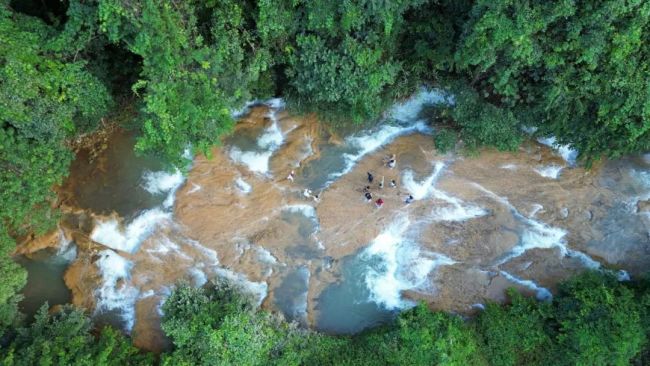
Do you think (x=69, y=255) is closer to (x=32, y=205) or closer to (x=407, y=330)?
(x=32, y=205)

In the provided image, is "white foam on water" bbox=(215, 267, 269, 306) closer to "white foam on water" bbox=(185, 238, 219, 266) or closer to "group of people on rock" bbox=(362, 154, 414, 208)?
"white foam on water" bbox=(185, 238, 219, 266)

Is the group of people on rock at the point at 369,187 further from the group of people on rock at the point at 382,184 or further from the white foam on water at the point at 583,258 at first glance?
the white foam on water at the point at 583,258

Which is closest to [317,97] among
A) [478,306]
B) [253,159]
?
[253,159]

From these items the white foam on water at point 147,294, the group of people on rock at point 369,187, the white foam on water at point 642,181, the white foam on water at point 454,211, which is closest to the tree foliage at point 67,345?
the white foam on water at point 147,294

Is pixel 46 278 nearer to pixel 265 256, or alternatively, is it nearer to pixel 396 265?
pixel 265 256

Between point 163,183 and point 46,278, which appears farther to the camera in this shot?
point 163,183

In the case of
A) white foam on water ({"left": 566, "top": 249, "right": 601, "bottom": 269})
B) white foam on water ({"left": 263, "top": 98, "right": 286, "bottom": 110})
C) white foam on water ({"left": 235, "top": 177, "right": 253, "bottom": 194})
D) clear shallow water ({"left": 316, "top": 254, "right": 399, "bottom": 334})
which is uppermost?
white foam on water ({"left": 263, "top": 98, "right": 286, "bottom": 110})

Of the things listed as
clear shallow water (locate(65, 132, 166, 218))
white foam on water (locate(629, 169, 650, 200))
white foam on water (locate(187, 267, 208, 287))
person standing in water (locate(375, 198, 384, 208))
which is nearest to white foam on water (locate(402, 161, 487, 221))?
person standing in water (locate(375, 198, 384, 208))
